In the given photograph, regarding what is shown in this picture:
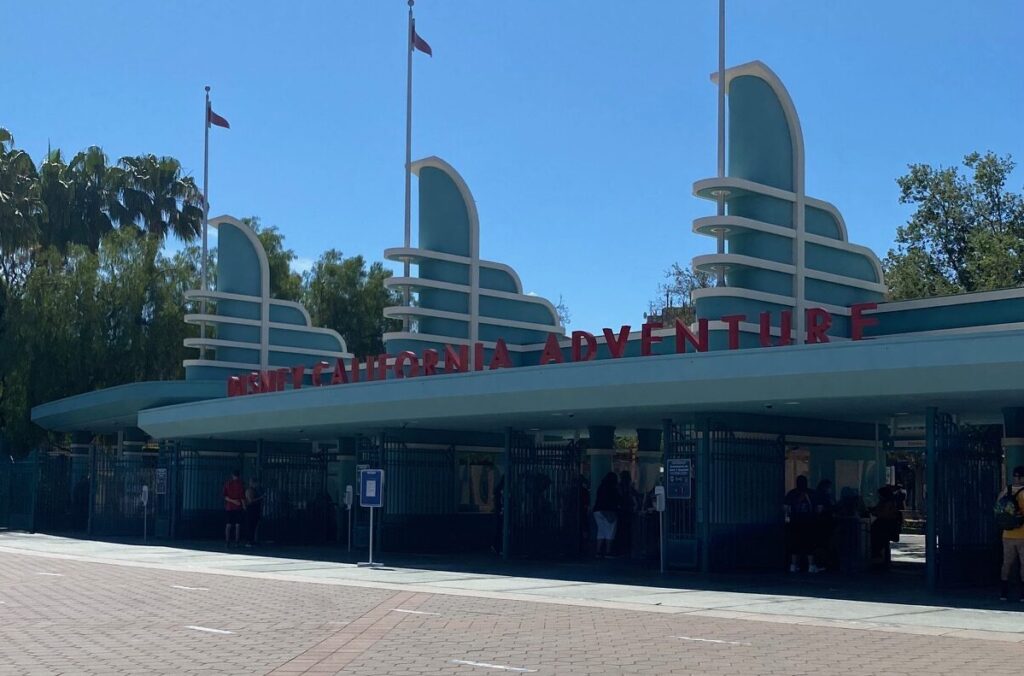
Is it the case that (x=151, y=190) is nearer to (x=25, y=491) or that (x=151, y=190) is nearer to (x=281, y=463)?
(x=25, y=491)

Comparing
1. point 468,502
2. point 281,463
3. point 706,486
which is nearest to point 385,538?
point 468,502

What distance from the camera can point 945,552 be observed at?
19781 mm

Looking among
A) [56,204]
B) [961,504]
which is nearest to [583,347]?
[961,504]

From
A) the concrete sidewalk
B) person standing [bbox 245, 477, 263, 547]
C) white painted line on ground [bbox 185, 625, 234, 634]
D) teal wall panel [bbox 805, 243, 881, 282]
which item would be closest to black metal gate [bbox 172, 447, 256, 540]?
person standing [bbox 245, 477, 263, 547]

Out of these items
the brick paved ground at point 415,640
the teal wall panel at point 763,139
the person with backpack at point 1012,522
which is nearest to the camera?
the brick paved ground at point 415,640

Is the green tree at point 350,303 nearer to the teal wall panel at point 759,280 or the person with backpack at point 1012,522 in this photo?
the teal wall panel at point 759,280

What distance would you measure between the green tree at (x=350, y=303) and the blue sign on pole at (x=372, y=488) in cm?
3779

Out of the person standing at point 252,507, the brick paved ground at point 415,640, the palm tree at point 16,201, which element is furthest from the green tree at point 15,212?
the brick paved ground at point 415,640

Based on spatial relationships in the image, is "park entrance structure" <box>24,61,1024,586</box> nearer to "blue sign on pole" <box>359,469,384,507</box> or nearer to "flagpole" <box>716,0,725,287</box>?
"flagpole" <box>716,0,725,287</box>

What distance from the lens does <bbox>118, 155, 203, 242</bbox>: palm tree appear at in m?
56.0

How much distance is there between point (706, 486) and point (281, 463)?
46.9ft

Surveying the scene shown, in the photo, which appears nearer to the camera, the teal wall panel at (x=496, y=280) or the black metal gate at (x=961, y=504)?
the black metal gate at (x=961, y=504)

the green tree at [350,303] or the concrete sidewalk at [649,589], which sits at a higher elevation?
the green tree at [350,303]

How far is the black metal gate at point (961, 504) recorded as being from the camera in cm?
1955
